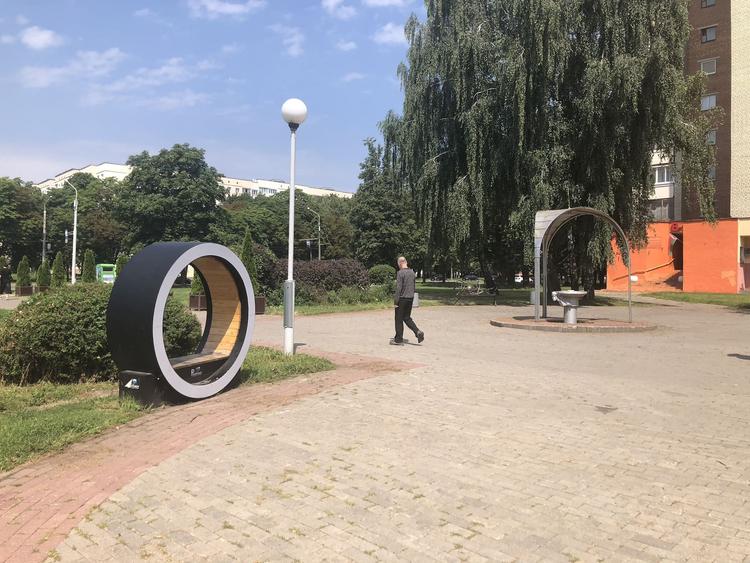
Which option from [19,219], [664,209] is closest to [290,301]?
[664,209]

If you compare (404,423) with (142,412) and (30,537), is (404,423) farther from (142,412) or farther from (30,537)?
(30,537)

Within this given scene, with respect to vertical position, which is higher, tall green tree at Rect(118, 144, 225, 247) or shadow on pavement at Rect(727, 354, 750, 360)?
tall green tree at Rect(118, 144, 225, 247)

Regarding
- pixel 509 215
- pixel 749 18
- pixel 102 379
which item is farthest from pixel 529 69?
pixel 749 18

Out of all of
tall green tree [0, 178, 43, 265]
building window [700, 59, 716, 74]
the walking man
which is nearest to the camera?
the walking man

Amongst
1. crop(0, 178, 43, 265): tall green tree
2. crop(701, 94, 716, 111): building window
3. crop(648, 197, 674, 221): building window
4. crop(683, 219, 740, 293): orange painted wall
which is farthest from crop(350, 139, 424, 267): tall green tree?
crop(0, 178, 43, 265): tall green tree

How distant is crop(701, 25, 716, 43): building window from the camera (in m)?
43.0

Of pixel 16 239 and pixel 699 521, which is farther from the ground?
pixel 16 239

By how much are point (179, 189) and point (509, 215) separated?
39981 millimetres

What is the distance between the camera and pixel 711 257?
1590 inches

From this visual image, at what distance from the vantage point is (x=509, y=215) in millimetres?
24797

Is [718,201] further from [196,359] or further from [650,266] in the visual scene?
[196,359]

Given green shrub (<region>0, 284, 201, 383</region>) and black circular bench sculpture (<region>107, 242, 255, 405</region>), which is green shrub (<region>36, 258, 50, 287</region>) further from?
black circular bench sculpture (<region>107, 242, 255, 405</region>)

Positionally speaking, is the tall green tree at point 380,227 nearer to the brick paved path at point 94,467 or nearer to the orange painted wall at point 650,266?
the orange painted wall at point 650,266

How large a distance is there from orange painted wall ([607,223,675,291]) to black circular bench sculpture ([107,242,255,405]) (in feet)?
136
